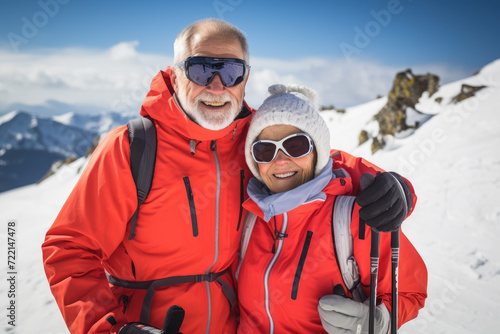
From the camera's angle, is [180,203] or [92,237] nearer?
[92,237]

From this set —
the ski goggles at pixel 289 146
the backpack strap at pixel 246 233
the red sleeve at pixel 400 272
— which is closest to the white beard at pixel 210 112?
the ski goggles at pixel 289 146

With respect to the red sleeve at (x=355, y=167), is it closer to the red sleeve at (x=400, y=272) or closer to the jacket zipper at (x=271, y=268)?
the red sleeve at (x=400, y=272)

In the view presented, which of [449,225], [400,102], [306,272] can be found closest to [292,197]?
[306,272]

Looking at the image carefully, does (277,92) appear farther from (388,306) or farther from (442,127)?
(442,127)

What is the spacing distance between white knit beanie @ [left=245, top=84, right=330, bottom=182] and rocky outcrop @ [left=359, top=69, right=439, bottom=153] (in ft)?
34.9

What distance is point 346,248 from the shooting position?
79.0 inches

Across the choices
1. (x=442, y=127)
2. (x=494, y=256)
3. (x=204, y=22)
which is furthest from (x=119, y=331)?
(x=442, y=127)

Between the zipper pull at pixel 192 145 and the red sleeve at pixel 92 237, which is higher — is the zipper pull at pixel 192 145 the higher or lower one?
the higher one

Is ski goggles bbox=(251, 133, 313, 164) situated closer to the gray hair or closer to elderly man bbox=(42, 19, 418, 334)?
elderly man bbox=(42, 19, 418, 334)

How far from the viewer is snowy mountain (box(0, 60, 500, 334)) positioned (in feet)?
12.1

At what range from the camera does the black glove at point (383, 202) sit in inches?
69.3

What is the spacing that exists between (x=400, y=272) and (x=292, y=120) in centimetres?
137

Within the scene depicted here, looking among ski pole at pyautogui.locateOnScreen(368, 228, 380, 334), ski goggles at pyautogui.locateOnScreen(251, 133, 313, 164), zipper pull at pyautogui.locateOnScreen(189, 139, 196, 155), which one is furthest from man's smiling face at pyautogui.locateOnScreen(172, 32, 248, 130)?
ski pole at pyautogui.locateOnScreen(368, 228, 380, 334)

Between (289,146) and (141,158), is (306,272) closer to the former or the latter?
(289,146)
